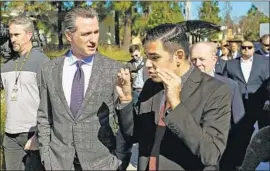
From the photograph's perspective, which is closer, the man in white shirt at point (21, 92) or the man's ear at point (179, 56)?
the man's ear at point (179, 56)

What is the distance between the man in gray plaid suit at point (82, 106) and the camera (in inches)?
111

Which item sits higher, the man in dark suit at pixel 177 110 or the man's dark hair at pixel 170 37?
the man's dark hair at pixel 170 37

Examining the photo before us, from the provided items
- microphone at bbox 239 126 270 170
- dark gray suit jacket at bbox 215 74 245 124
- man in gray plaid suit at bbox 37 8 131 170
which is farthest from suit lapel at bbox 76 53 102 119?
dark gray suit jacket at bbox 215 74 245 124

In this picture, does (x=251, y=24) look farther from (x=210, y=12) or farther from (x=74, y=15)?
(x=74, y=15)

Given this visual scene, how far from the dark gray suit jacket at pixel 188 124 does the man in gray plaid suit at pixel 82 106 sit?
0.37 m

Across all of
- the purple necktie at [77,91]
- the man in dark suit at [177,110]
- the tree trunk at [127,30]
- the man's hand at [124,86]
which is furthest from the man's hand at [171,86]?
the tree trunk at [127,30]

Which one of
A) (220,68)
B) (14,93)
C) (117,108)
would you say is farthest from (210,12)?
(117,108)

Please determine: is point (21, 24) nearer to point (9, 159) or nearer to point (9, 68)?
point (9, 68)

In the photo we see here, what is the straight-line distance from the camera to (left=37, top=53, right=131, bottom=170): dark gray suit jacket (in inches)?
111

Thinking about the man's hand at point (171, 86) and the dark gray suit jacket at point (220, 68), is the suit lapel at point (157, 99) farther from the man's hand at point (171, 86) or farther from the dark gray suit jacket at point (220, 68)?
the dark gray suit jacket at point (220, 68)

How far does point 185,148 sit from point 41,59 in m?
1.92

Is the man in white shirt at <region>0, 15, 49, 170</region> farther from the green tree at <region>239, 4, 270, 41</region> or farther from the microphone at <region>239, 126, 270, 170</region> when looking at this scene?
the green tree at <region>239, 4, 270, 41</region>

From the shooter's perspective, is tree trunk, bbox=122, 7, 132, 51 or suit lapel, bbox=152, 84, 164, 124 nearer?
suit lapel, bbox=152, 84, 164, 124


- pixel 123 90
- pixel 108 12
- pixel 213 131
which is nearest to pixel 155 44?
pixel 123 90
